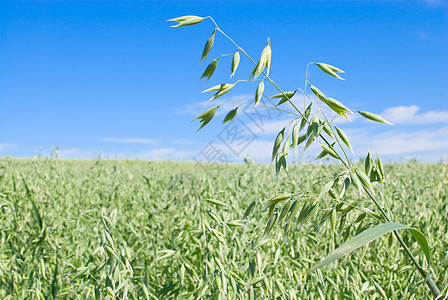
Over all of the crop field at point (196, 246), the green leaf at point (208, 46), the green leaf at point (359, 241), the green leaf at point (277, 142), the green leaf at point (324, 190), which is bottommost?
the crop field at point (196, 246)

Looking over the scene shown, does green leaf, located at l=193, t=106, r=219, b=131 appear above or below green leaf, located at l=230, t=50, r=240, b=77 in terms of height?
below

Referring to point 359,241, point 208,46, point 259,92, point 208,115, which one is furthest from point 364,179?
point 208,46

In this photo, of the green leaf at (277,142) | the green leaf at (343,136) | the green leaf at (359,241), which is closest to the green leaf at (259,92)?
the green leaf at (277,142)

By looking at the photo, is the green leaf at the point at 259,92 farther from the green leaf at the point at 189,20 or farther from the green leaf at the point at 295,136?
the green leaf at the point at 189,20

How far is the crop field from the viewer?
1614mm

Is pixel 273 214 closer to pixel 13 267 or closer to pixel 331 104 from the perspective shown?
pixel 331 104

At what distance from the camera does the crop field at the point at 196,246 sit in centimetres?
161

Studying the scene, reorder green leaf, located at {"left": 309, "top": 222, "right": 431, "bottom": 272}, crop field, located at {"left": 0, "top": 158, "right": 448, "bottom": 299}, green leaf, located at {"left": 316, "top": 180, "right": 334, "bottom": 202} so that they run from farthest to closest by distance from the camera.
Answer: crop field, located at {"left": 0, "top": 158, "right": 448, "bottom": 299}
green leaf, located at {"left": 316, "top": 180, "right": 334, "bottom": 202}
green leaf, located at {"left": 309, "top": 222, "right": 431, "bottom": 272}

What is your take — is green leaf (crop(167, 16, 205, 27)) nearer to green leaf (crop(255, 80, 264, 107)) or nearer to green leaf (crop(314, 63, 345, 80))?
green leaf (crop(255, 80, 264, 107))

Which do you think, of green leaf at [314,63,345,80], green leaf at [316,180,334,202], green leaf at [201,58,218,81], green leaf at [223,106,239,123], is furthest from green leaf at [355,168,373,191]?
green leaf at [201,58,218,81]

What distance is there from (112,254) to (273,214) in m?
0.65

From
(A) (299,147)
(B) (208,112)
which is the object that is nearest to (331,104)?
(A) (299,147)

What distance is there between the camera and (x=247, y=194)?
387 centimetres

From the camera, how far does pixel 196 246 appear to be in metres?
2.10
